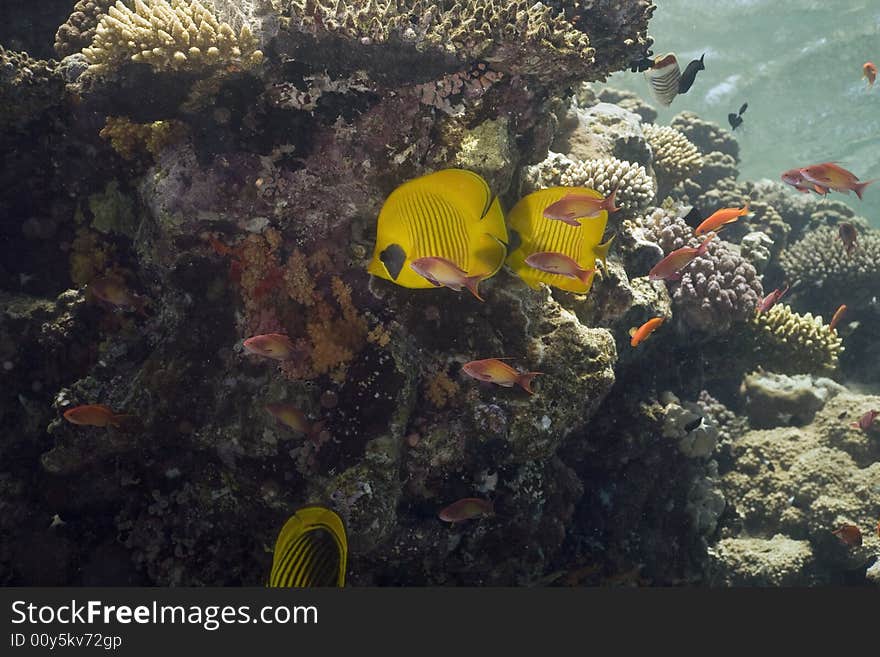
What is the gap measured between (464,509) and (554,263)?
1.83m

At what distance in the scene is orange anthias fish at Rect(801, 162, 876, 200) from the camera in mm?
5223

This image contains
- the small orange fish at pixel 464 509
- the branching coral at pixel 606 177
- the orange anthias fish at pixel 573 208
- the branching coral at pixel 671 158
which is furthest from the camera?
the branching coral at pixel 671 158

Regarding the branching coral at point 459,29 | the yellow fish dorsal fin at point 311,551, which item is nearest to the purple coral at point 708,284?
the branching coral at point 459,29

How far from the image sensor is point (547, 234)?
2803 millimetres

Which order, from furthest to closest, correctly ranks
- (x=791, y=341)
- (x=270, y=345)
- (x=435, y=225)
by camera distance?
(x=791, y=341) → (x=270, y=345) → (x=435, y=225)

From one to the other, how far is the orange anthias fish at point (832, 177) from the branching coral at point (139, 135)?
18.6 ft

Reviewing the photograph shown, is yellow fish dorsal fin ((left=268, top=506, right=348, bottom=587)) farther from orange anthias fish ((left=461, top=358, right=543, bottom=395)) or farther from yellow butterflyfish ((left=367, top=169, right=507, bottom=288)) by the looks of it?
orange anthias fish ((left=461, top=358, right=543, bottom=395))

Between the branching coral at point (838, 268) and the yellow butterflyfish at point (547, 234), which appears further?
the branching coral at point (838, 268)

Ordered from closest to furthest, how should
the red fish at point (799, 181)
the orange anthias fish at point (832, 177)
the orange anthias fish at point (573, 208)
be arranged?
1. the orange anthias fish at point (573, 208)
2. the orange anthias fish at point (832, 177)
3. the red fish at point (799, 181)

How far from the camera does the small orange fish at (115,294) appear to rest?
3.71 metres

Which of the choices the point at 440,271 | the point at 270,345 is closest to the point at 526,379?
the point at 440,271

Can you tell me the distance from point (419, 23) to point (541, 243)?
1660 mm

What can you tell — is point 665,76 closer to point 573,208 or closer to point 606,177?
point 606,177

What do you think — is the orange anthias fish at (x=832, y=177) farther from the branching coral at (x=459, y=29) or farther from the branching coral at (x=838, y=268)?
the branching coral at (x=838, y=268)
